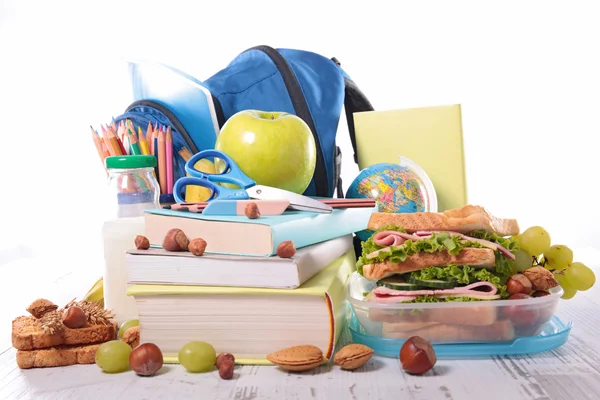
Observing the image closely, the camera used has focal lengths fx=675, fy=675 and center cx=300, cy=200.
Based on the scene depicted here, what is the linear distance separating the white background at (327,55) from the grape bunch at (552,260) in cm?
148

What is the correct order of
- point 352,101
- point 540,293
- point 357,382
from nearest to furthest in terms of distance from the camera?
1. point 357,382
2. point 540,293
3. point 352,101

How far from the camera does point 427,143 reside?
1787 millimetres

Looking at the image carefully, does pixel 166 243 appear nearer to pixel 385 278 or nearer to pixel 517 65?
pixel 385 278

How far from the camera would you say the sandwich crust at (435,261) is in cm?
96

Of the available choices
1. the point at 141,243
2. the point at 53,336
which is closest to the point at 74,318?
the point at 53,336

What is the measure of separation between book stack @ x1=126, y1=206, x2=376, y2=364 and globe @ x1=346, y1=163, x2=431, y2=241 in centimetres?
55

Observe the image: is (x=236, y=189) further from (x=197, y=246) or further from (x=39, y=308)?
(x=39, y=308)

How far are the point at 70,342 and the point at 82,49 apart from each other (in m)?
1.90

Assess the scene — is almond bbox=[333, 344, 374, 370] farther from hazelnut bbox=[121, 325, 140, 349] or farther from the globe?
the globe

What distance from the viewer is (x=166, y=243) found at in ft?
3.28

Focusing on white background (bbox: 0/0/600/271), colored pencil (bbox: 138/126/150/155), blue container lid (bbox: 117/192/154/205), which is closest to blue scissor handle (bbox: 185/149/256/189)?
blue container lid (bbox: 117/192/154/205)

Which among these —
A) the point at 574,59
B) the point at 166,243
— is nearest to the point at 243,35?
the point at 574,59

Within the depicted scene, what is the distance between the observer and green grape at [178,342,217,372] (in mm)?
926

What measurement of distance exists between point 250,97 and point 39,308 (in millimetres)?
830
